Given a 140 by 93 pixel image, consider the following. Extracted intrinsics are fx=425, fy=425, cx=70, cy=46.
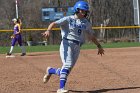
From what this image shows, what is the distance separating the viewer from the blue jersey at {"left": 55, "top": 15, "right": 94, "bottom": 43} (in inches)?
334

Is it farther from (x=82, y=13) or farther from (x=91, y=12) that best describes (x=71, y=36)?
(x=91, y=12)

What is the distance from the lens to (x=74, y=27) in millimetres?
8492

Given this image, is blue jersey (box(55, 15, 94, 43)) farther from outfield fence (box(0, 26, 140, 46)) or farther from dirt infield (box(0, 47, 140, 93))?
outfield fence (box(0, 26, 140, 46))

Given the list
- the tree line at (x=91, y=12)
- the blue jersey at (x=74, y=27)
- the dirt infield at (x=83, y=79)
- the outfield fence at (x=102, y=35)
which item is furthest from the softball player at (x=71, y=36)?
the tree line at (x=91, y=12)

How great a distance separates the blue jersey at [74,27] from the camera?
27.8 feet

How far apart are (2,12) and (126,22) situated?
13.2 m

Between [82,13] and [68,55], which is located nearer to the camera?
[82,13]

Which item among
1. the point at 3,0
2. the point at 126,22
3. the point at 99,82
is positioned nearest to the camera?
the point at 99,82

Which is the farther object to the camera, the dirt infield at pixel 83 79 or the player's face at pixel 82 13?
the dirt infield at pixel 83 79

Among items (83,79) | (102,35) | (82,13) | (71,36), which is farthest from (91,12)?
(82,13)

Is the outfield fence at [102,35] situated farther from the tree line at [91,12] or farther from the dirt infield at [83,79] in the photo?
the dirt infield at [83,79]

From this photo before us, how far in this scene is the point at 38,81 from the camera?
33.6ft

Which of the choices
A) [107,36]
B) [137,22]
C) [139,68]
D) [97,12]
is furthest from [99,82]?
[97,12]

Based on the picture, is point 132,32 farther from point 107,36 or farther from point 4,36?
point 4,36
